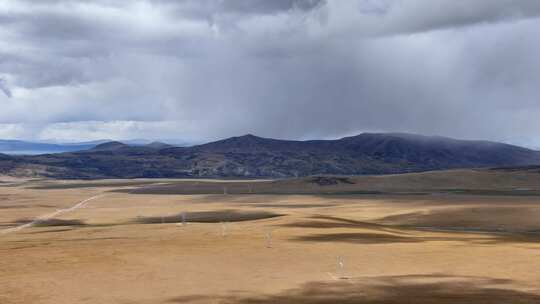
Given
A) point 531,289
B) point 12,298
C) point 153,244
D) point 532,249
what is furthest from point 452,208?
point 12,298

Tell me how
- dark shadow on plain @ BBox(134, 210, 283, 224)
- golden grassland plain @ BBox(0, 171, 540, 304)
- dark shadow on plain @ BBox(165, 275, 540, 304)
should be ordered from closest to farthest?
dark shadow on plain @ BBox(165, 275, 540, 304) → golden grassland plain @ BBox(0, 171, 540, 304) → dark shadow on plain @ BBox(134, 210, 283, 224)

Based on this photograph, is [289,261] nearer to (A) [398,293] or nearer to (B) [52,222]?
(A) [398,293]

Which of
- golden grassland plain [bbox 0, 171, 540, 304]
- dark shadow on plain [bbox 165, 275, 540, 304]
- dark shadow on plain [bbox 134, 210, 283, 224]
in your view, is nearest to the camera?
dark shadow on plain [bbox 165, 275, 540, 304]

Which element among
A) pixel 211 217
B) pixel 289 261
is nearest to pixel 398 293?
pixel 289 261

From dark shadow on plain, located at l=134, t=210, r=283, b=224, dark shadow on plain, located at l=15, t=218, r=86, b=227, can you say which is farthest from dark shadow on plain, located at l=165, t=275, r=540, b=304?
dark shadow on plain, located at l=15, t=218, r=86, b=227

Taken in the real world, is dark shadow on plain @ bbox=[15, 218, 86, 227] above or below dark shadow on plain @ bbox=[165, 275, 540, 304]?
below

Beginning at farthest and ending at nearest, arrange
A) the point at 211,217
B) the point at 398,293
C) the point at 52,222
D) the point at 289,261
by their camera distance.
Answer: the point at 211,217, the point at 52,222, the point at 289,261, the point at 398,293

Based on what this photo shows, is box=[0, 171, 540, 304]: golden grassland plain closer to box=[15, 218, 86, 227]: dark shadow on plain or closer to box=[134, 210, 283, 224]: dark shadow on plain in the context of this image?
box=[15, 218, 86, 227]: dark shadow on plain

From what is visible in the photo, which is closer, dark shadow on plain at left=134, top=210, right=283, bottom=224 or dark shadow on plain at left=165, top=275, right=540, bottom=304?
dark shadow on plain at left=165, top=275, right=540, bottom=304
